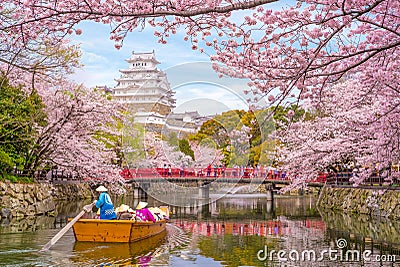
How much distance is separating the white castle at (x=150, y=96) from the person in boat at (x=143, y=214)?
30.0ft

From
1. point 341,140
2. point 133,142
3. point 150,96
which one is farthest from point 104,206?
point 150,96

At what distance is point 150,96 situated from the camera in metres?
44.5

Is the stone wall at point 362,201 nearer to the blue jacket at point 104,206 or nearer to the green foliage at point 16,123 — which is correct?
the blue jacket at point 104,206

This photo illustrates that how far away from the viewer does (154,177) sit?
3088 centimetres

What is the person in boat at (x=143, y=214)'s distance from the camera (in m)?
11.6

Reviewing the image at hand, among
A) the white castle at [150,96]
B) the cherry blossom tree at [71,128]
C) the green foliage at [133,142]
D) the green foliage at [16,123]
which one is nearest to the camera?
the green foliage at [16,123]

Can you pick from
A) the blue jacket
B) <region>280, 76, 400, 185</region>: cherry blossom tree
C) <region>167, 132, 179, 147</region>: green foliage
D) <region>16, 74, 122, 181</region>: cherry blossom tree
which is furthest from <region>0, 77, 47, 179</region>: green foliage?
<region>167, 132, 179, 147</region>: green foliage

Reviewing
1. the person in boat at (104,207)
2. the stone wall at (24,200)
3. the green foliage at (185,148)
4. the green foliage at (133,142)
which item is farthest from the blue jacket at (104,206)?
the green foliage at (185,148)

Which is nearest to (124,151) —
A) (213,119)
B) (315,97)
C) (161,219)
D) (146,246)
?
(213,119)

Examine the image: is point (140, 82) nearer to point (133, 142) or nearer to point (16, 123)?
point (133, 142)

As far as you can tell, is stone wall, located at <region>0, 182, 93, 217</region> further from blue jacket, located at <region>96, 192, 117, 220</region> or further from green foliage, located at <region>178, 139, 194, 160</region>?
green foliage, located at <region>178, 139, 194, 160</region>

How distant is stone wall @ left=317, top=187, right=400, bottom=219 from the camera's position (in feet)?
55.7

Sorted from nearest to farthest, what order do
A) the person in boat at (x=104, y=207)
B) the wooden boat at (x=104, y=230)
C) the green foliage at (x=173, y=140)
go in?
1. the wooden boat at (x=104, y=230)
2. the person in boat at (x=104, y=207)
3. the green foliage at (x=173, y=140)

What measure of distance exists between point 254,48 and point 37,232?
7.53 m
